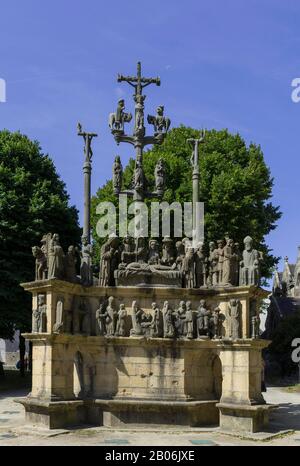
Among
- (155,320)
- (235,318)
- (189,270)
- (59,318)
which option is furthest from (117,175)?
(235,318)

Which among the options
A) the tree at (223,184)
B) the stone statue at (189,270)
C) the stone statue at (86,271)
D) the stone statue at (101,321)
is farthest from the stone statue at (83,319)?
the tree at (223,184)

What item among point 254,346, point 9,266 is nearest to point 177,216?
point 9,266

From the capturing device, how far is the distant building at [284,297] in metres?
52.8

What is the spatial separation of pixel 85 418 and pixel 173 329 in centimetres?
395

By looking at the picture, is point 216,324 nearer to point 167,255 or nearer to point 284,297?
point 167,255

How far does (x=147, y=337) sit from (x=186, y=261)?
282 cm

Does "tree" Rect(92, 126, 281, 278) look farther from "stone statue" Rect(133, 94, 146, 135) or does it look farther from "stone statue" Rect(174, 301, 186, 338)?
"stone statue" Rect(174, 301, 186, 338)

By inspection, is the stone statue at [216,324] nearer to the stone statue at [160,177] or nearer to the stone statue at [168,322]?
the stone statue at [168,322]

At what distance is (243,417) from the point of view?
18656mm

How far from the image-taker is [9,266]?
30.6 m

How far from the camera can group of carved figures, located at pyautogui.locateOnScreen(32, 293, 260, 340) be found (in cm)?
1997

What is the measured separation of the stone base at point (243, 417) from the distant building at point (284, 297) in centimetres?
2678

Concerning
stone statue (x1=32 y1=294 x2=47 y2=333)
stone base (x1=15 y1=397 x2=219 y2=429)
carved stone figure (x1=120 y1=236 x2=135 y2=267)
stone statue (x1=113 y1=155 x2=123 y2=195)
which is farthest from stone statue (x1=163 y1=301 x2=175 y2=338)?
stone statue (x1=113 y1=155 x2=123 y2=195)
